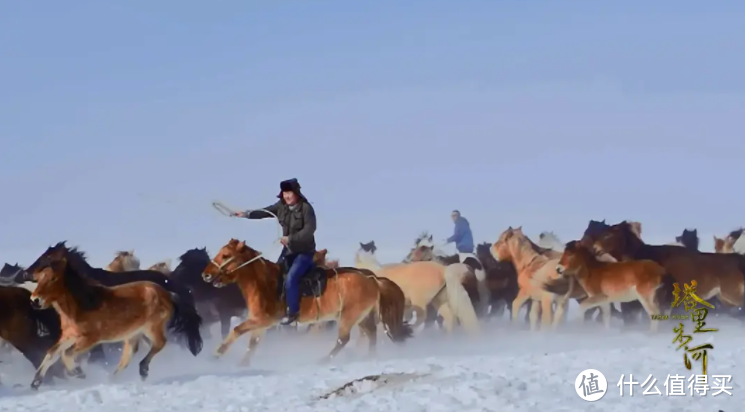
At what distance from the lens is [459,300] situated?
52.6ft

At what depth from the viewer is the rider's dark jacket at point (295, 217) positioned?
11.7 meters

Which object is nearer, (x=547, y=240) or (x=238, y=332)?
(x=238, y=332)

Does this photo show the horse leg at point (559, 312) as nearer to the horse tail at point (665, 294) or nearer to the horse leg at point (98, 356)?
the horse tail at point (665, 294)

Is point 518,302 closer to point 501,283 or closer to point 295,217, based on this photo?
point 501,283

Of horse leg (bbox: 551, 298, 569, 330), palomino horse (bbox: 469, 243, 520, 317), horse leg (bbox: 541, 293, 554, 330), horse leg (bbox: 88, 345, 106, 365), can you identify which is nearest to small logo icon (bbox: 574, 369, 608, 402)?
horse leg (bbox: 88, 345, 106, 365)

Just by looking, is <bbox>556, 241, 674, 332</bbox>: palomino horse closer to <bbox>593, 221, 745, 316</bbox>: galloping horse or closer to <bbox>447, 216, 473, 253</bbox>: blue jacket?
<bbox>593, 221, 745, 316</bbox>: galloping horse

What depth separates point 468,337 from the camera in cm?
1573

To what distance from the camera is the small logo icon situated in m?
8.80

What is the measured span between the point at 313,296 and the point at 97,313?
2.70 meters

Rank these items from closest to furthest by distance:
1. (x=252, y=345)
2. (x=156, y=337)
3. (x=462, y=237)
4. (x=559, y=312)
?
(x=156, y=337), (x=252, y=345), (x=559, y=312), (x=462, y=237)

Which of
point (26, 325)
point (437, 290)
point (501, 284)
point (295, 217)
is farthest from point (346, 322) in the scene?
point (501, 284)

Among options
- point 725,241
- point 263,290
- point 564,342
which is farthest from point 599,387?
point 725,241

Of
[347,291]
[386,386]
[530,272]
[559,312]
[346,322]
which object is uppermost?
[530,272]

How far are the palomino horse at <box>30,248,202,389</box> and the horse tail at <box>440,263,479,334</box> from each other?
5154mm
